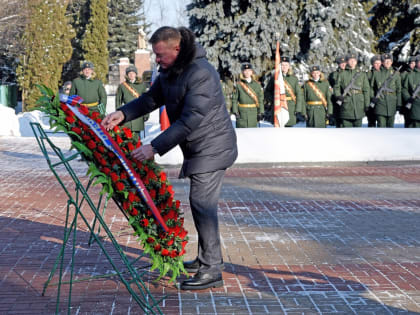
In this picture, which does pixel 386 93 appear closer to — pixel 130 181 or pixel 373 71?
pixel 373 71

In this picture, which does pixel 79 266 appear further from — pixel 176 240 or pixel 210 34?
pixel 210 34

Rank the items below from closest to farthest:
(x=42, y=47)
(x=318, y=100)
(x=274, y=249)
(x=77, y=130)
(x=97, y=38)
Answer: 1. (x=77, y=130)
2. (x=274, y=249)
3. (x=318, y=100)
4. (x=42, y=47)
5. (x=97, y=38)

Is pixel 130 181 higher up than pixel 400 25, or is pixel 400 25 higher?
pixel 400 25

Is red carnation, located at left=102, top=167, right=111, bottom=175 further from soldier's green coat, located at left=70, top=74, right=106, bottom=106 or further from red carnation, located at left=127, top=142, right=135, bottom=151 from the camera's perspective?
soldier's green coat, located at left=70, top=74, right=106, bottom=106

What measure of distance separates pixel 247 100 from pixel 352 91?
91.4 inches

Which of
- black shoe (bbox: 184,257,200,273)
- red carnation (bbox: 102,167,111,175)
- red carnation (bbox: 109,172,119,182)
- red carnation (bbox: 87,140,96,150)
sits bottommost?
black shoe (bbox: 184,257,200,273)

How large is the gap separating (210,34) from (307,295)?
1837cm

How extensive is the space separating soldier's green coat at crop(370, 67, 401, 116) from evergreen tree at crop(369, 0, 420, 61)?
9.37 metres

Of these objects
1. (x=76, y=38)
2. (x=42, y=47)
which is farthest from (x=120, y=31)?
(x=42, y=47)

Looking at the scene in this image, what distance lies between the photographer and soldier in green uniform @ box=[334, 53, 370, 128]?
44.7 ft

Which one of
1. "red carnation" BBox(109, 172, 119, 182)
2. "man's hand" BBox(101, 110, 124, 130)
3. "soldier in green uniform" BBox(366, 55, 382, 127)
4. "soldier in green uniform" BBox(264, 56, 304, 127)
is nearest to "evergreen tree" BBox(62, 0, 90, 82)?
"soldier in green uniform" BBox(264, 56, 304, 127)

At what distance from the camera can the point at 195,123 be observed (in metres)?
4.18

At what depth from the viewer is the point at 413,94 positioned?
45.4 feet

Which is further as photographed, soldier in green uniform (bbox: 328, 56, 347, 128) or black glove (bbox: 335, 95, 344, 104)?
soldier in green uniform (bbox: 328, 56, 347, 128)
